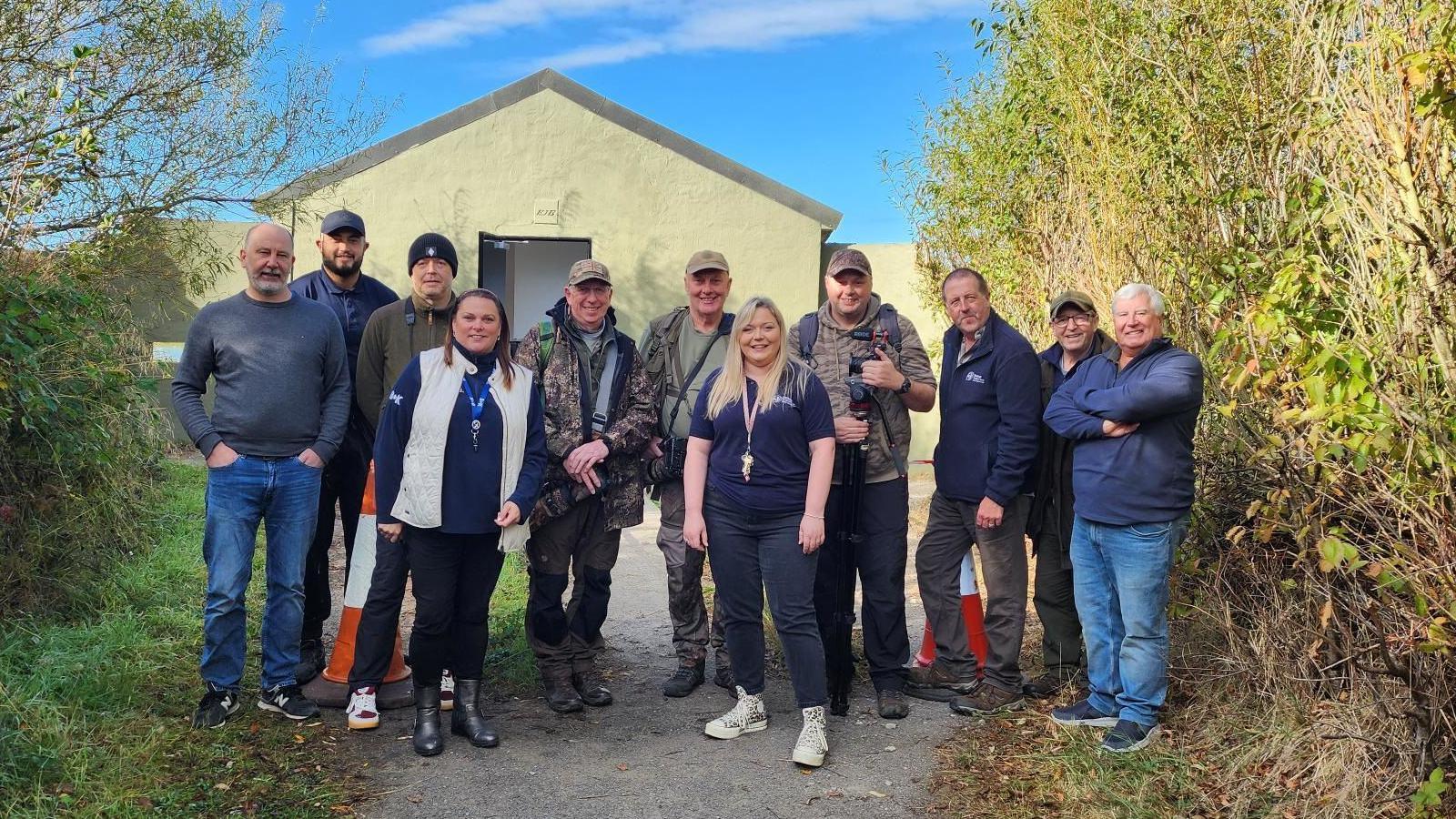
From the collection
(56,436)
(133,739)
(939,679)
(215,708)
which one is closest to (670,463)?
(939,679)

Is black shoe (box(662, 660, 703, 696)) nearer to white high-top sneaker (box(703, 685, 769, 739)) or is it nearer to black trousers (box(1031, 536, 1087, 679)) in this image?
white high-top sneaker (box(703, 685, 769, 739))

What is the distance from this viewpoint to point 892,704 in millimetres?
4992

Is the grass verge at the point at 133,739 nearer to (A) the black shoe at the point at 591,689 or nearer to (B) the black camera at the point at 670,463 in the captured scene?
(A) the black shoe at the point at 591,689

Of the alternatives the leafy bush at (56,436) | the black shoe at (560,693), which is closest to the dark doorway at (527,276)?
the leafy bush at (56,436)

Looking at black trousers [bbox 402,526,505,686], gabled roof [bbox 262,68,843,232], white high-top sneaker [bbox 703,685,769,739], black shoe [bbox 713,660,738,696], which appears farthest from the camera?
gabled roof [bbox 262,68,843,232]

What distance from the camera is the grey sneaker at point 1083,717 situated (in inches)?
180

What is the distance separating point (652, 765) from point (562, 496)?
48.0 inches

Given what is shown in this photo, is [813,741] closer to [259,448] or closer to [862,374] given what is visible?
[862,374]

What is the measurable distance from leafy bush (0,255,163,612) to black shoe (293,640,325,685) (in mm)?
1507

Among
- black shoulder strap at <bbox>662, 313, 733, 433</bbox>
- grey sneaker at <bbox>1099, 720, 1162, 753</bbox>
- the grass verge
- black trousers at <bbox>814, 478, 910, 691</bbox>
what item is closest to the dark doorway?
the grass verge

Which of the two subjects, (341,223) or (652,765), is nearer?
(652,765)

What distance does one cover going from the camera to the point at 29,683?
173 inches

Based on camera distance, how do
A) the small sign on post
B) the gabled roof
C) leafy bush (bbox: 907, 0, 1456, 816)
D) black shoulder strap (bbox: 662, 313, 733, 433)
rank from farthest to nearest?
the small sign on post < the gabled roof < black shoulder strap (bbox: 662, 313, 733, 433) < leafy bush (bbox: 907, 0, 1456, 816)

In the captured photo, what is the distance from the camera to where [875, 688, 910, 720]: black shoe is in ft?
16.3
